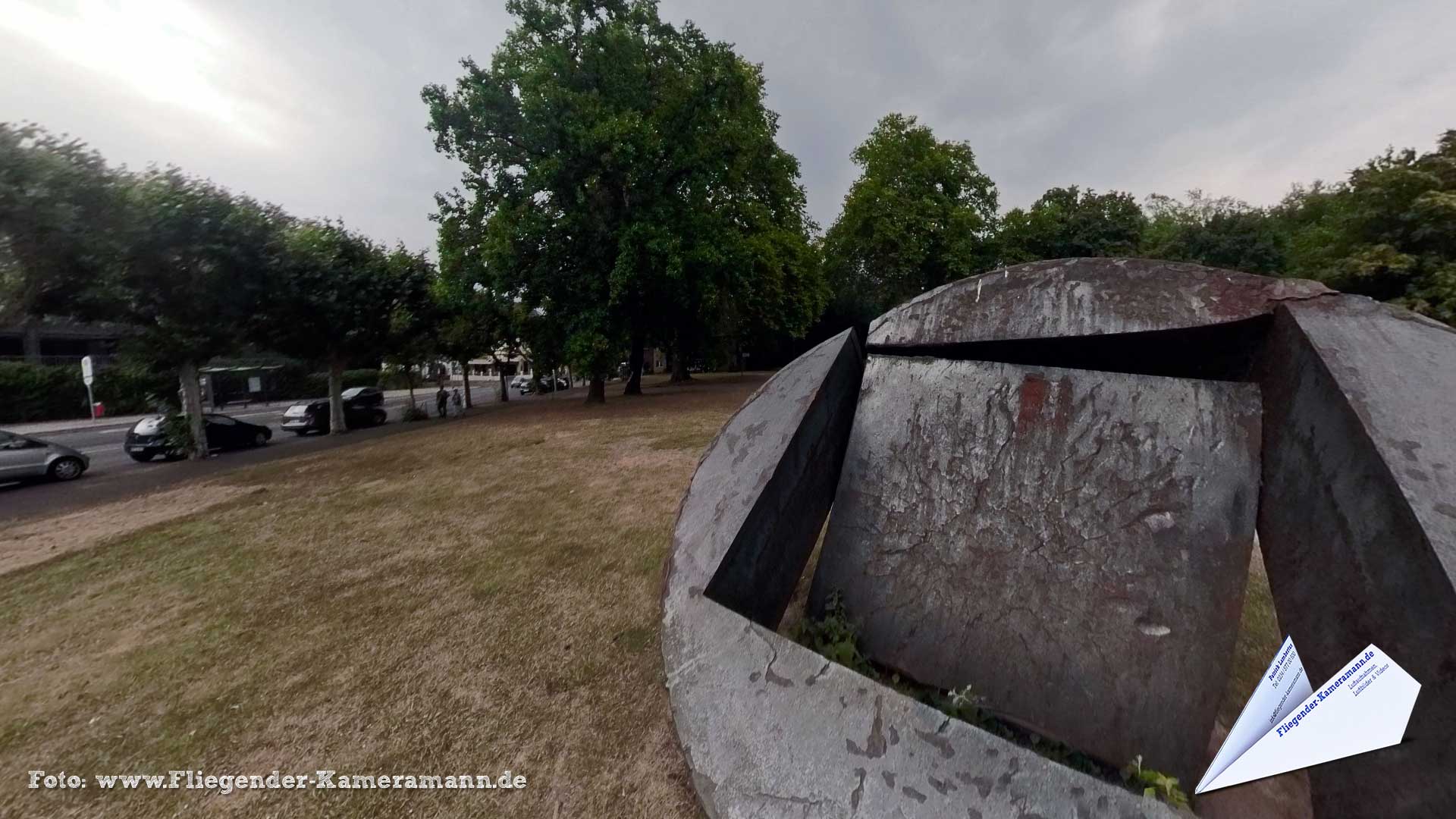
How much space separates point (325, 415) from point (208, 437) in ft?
15.4

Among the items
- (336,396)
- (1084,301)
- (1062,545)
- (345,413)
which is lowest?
(345,413)

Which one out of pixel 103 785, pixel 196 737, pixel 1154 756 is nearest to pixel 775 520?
pixel 1154 756

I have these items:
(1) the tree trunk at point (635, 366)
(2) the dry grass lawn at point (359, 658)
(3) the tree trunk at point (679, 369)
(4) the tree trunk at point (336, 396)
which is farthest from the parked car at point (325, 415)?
(3) the tree trunk at point (679, 369)

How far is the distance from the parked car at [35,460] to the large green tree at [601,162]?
957 cm

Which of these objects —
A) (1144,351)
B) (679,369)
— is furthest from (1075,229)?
(1144,351)

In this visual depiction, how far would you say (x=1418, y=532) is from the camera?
1582 millimetres

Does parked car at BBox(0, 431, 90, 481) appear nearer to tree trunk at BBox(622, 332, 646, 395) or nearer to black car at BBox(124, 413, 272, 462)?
black car at BBox(124, 413, 272, 462)

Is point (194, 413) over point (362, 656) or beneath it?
over

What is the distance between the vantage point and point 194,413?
1302 centimetres

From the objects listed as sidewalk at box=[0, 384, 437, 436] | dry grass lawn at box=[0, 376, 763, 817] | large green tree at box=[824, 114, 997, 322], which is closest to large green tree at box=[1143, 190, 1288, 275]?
large green tree at box=[824, 114, 997, 322]

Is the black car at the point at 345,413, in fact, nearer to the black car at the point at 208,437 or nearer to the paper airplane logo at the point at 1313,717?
the black car at the point at 208,437

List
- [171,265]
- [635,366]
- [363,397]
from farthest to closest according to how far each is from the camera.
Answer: [635,366], [363,397], [171,265]

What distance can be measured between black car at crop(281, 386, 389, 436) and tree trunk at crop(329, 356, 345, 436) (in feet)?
1.41

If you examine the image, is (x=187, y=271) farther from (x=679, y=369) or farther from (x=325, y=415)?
(x=679, y=369)
